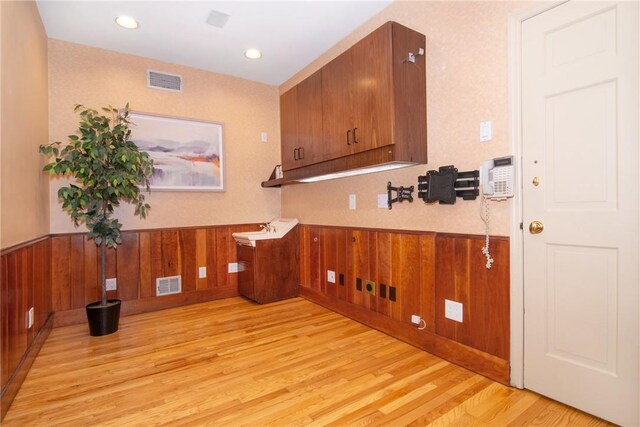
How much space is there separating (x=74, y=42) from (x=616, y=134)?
14.0 ft

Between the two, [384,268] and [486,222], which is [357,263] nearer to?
[384,268]

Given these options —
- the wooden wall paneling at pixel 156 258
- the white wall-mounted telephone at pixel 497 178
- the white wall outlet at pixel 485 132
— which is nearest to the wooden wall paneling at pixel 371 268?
the white wall-mounted telephone at pixel 497 178

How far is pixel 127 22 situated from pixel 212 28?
2.33 feet

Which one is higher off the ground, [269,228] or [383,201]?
[383,201]

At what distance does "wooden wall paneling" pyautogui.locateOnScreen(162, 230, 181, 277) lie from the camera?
3512 mm

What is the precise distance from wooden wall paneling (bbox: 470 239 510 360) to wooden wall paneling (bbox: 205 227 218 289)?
282 centimetres

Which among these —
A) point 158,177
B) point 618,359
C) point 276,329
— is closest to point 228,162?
point 158,177

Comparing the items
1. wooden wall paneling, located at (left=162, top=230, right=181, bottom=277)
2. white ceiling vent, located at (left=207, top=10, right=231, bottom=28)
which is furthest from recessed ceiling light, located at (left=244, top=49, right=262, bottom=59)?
wooden wall paneling, located at (left=162, top=230, right=181, bottom=277)

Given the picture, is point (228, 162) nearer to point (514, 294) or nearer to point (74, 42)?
point (74, 42)

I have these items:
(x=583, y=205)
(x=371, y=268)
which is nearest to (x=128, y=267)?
(x=371, y=268)

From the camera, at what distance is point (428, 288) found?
237 centimetres

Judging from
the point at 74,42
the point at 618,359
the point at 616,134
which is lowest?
the point at 618,359

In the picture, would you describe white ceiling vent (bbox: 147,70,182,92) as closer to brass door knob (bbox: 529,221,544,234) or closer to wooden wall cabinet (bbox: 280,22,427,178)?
wooden wall cabinet (bbox: 280,22,427,178)

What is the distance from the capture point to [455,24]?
2188 millimetres
